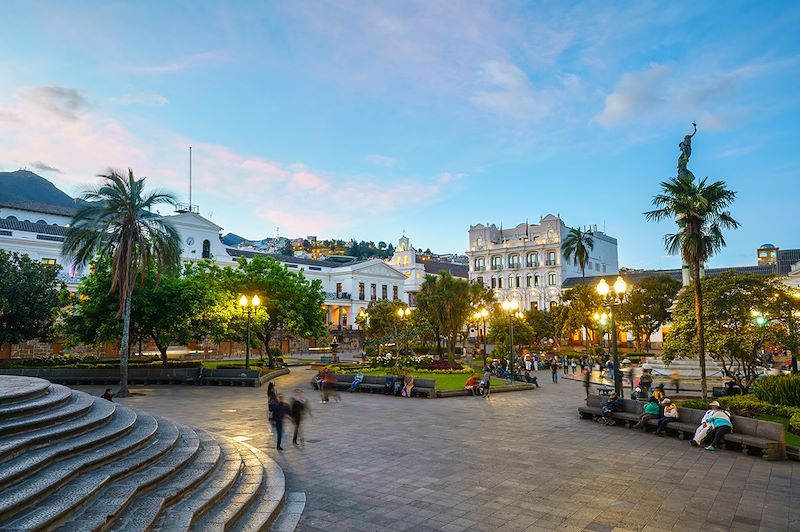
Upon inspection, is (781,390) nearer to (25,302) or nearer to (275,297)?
(275,297)

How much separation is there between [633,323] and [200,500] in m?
55.1

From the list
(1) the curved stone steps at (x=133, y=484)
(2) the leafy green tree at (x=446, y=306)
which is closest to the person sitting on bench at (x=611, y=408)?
(1) the curved stone steps at (x=133, y=484)

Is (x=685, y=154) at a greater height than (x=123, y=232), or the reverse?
(x=685, y=154)

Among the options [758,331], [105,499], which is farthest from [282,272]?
[105,499]

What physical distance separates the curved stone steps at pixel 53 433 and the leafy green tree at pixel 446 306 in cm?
3289

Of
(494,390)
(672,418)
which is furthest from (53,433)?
(494,390)

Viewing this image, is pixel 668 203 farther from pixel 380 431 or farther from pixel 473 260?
pixel 473 260

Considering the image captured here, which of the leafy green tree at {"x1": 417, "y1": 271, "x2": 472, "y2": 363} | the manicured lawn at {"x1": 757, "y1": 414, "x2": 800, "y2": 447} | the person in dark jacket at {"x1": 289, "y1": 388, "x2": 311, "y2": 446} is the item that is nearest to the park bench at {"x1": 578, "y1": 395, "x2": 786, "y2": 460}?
the manicured lawn at {"x1": 757, "y1": 414, "x2": 800, "y2": 447}

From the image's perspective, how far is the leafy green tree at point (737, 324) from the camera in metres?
18.0

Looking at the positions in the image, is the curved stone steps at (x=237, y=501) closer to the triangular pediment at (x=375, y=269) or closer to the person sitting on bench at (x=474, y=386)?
the person sitting on bench at (x=474, y=386)

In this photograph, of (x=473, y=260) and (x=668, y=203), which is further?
(x=473, y=260)

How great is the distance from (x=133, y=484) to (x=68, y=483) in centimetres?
79

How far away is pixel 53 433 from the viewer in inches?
314

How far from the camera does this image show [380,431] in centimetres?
1456
